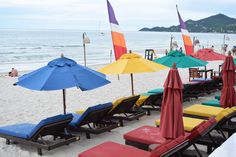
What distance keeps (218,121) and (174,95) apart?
89cm

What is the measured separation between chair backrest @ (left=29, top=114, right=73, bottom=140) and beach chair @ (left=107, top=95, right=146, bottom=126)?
53.2 inches

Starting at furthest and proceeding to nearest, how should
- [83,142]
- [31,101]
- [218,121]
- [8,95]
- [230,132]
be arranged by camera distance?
[8,95] < [31,101] < [83,142] < [230,132] < [218,121]

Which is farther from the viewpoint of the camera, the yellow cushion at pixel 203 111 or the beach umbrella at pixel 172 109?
the yellow cushion at pixel 203 111

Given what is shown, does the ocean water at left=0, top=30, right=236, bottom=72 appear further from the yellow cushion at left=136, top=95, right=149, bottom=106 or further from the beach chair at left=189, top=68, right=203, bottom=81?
the yellow cushion at left=136, top=95, right=149, bottom=106

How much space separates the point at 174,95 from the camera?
4.64 meters

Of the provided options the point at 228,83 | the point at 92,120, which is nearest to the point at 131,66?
the point at 92,120

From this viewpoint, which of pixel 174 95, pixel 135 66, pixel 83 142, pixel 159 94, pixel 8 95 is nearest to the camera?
pixel 174 95

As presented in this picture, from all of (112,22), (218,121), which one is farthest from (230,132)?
(112,22)

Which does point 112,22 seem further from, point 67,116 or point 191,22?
point 191,22

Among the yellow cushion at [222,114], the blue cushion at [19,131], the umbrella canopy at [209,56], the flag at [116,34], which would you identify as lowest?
the blue cushion at [19,131]

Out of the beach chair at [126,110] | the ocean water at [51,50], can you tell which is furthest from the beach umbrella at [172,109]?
the ocean water at [51,50]

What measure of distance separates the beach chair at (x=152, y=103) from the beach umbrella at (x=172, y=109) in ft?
11.4

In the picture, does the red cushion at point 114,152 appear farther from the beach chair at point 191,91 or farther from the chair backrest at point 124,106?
the beach chair at point 191,91

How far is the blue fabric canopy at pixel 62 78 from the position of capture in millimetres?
5797
